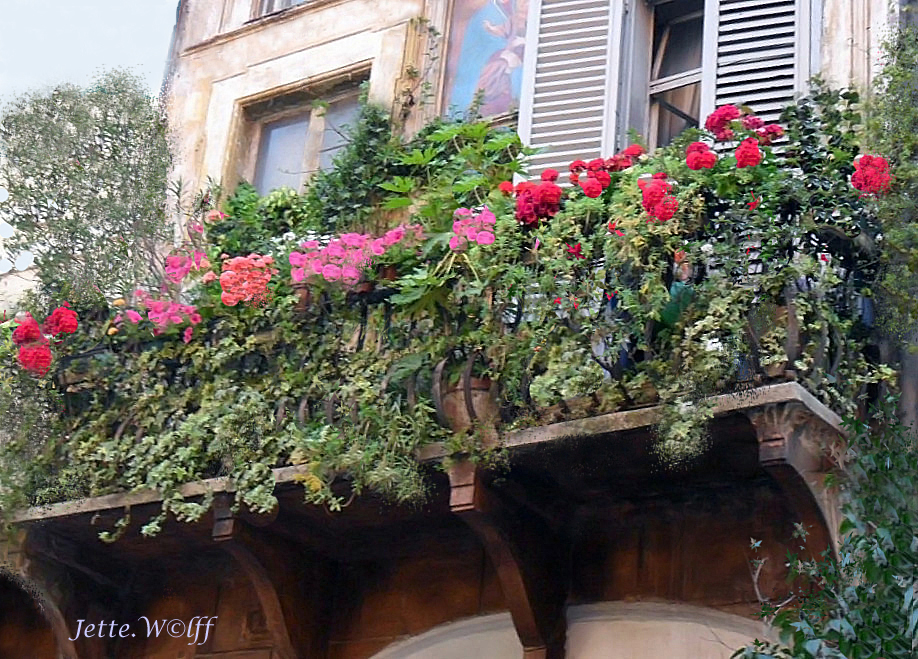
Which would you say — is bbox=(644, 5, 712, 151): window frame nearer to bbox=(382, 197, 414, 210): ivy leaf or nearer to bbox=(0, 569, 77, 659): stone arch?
bbox=(382, 197, 414, 210): ivy leaf

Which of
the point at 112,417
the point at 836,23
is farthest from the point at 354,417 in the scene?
the point at 836,23

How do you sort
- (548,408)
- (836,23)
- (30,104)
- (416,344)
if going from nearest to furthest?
(548,408)
(416,344)
(836,23)
(30,104)

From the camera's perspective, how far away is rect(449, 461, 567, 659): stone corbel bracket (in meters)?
7.41

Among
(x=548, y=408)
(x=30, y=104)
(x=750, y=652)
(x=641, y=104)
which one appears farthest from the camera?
(x=30, y=104)

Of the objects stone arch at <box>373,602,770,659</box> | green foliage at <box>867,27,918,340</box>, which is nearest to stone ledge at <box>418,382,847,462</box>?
green foliage at <box>867,27,918,340</box>

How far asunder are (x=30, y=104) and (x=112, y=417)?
2.21 meters

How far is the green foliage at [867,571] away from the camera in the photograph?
619 centimetres

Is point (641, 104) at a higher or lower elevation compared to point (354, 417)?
higher

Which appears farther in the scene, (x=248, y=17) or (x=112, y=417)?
(x=248, y=17)

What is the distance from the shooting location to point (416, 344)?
311 inches

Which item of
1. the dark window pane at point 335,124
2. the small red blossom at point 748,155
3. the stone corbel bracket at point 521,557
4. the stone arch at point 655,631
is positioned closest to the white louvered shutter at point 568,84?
the dark window pane at point 335,124

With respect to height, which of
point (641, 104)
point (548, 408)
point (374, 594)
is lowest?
point (374, 594)

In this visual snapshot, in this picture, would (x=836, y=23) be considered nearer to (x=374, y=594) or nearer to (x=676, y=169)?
(x=676, y=169)

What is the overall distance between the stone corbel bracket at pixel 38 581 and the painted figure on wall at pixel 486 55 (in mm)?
3494
